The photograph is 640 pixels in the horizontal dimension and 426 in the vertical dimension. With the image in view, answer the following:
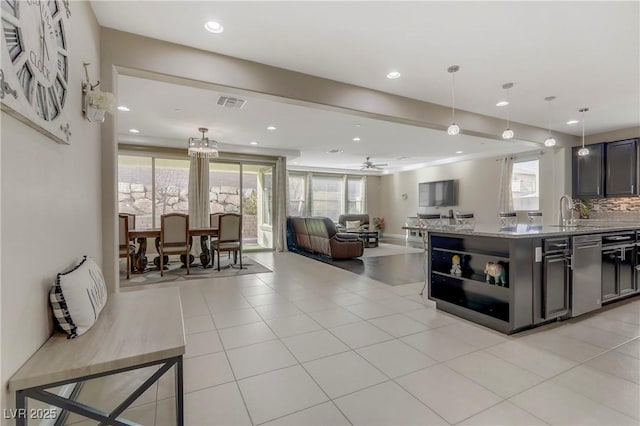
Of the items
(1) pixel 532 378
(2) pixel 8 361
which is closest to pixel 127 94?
(2) pixel 8 361

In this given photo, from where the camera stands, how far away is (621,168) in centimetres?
568

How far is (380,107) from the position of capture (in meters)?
4.05

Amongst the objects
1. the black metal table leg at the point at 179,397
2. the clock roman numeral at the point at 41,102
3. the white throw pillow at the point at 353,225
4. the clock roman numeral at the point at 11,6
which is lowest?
the black metal table leg at the point at 179,397

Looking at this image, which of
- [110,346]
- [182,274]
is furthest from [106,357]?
[182,274]

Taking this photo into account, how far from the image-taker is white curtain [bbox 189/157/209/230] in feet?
23.8

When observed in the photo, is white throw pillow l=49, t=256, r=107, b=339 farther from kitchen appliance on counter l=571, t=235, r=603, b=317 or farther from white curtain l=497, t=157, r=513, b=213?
white curtain l=497, t=157, r=513, b=213

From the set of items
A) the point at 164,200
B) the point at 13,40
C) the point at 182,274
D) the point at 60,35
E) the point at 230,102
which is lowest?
the point at 182,274

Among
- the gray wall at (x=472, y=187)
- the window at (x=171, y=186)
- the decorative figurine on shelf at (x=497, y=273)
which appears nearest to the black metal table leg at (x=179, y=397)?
the decorative figurine on shelf at (x=497, y=273)

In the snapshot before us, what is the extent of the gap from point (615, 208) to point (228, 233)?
26.3ft

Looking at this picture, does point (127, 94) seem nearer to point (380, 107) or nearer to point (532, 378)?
point (380, 107)

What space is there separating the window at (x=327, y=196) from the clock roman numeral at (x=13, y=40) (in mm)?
10224

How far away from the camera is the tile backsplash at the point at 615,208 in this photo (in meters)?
5.74

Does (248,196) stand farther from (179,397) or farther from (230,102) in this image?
(179,397)

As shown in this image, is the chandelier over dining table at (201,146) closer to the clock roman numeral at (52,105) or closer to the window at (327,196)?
the clock roman numeral at (52,105)
